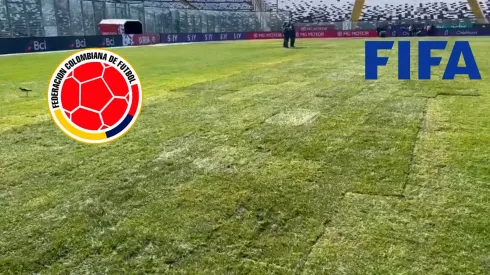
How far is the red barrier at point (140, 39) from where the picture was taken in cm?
3613

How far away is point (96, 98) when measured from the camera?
7203mm

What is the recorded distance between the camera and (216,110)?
317 inches

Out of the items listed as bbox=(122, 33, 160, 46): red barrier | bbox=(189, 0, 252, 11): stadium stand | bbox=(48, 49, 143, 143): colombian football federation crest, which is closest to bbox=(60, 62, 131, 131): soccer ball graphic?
bbox=(48, 49, 143, 143): colombian football federation crest

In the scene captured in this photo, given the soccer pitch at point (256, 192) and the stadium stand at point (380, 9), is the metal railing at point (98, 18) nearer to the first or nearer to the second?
the stadium stand at point (380, 9)

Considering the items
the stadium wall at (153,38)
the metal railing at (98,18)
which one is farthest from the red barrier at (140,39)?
the metal railing at (98,18)

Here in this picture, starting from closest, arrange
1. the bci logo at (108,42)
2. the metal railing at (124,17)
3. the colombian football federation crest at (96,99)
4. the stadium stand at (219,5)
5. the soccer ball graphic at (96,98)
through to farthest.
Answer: the colombian football federation crest at (96,99)
the soccer ball graphic at (96,98)
the metal railing at (124,17)
the bci logo at (108,42)
the stadium stand at (219,5)

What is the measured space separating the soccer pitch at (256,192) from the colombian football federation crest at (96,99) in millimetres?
262

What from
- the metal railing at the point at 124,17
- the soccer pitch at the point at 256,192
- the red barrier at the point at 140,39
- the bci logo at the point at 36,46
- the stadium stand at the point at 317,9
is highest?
the stadium stand at the point at 317,9

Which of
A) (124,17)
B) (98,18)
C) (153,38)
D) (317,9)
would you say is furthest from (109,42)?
(317,9)

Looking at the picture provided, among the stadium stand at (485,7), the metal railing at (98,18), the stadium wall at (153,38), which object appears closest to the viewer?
the stadium wall at (153,38)

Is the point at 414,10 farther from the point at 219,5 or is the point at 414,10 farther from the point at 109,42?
the point at 109,42

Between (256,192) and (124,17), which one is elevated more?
(124,17)

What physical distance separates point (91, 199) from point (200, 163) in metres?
1.39

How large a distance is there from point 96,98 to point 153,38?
34.5 meters
